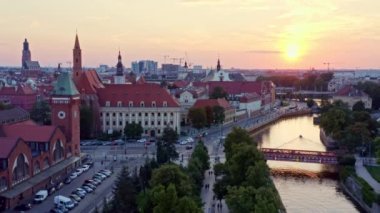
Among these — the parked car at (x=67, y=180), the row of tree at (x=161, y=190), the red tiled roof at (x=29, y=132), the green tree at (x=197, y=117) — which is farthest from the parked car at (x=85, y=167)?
the green tree at (x=197, y=117)

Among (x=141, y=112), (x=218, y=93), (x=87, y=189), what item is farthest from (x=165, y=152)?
(x=218, y=93)

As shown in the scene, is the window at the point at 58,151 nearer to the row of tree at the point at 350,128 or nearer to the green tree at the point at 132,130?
the green tree at the point at 132,130

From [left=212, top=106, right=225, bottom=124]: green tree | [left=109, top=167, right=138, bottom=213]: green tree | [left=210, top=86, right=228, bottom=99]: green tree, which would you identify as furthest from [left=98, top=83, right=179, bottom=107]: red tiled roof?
[left=109, top=167, right=138, bottom=213]: green tree

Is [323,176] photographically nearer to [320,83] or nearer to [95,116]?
[95,116]

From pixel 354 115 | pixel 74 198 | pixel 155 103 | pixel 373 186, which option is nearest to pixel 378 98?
pixel 354 115

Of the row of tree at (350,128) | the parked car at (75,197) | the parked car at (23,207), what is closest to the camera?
the parked car at (23,207)
